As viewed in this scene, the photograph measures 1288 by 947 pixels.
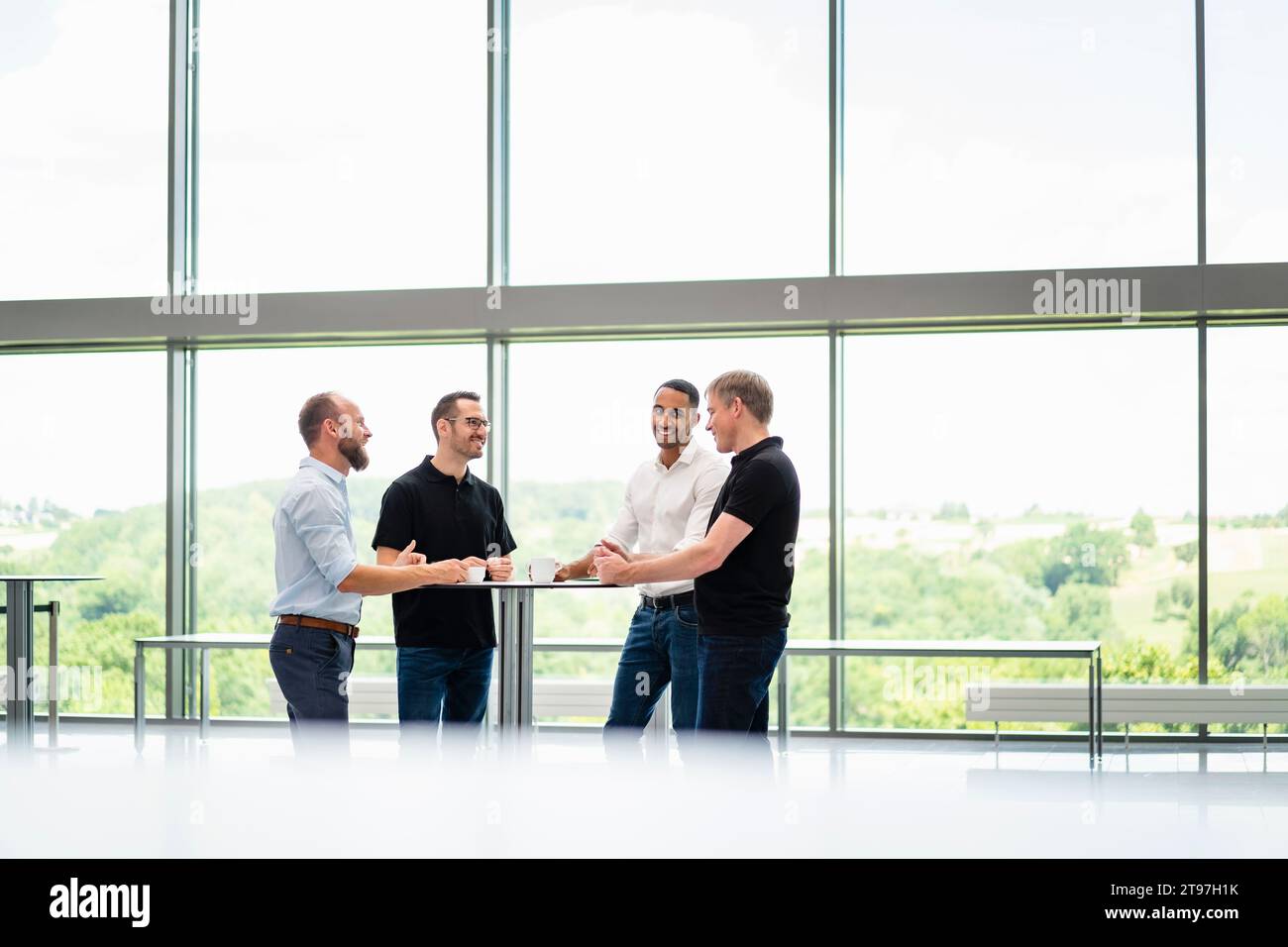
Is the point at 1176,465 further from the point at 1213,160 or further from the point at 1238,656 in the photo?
the point at 1213,160

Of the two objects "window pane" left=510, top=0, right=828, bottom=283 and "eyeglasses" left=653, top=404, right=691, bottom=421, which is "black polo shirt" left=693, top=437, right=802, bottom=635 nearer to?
"eyeglasses" left=653, top=404, right=691, bottom=421

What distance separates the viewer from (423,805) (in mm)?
2174

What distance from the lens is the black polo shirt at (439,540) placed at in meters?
3.59

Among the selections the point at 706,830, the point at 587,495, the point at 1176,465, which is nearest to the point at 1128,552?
the point at 1176,465

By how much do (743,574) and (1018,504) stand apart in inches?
149

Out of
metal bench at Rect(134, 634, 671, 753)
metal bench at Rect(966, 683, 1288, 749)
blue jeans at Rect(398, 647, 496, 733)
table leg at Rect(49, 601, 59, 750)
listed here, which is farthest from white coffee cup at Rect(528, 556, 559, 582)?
table leg at Rect(49, 601, 59, 750)

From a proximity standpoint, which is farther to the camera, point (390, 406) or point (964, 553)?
point (390, 406)

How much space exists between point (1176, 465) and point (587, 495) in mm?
3047

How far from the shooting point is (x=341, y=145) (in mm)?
7070

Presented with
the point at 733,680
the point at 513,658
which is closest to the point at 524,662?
the point at 513,658

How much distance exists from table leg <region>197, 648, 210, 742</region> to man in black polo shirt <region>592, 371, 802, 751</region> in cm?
406

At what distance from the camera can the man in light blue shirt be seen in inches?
118
